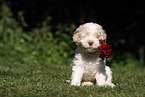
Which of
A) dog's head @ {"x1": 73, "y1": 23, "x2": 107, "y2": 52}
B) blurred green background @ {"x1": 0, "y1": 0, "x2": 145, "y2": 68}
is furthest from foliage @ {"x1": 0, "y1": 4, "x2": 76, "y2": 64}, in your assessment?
dog's head @ {"x1": 73, "y1": 23, "x2": 107, "y2": 52}

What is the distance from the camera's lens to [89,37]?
4.27 metres

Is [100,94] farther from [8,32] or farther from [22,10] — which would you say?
[22,10]

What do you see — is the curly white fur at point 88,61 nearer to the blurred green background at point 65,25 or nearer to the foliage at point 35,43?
the foliage at point 35,43

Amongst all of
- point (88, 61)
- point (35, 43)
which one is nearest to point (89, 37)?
point (88, 61)

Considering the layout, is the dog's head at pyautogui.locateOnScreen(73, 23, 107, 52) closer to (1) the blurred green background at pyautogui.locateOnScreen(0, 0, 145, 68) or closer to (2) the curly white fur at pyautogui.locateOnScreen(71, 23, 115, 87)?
(2) the curly white fur at pyautogui.locateOnScreen(71, 23, 115, 87)

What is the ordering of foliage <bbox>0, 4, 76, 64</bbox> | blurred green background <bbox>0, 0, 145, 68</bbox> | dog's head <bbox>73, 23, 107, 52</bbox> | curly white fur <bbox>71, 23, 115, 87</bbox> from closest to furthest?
dog's head <bbox>73, 23, 107, 52</bbox> < curly white fur <bbox>71, 23, 115, 87</bbox> < foliage <bbox>0, 4, 76, 64</bbox> < blurred green background <bbox>0, 0, 145, 68</bbox>

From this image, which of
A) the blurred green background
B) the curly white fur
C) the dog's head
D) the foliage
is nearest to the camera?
the dog's head

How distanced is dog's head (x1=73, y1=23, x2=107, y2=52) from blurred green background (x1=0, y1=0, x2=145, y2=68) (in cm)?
489

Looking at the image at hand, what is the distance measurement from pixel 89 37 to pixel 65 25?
19.2ft

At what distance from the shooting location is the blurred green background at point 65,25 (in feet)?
31.4

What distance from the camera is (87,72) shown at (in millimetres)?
4453

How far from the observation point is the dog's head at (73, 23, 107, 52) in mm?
4219

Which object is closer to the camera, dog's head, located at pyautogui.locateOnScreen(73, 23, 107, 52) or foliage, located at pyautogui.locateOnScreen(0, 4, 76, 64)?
dog's head, located at pyautogui.locateOnScreen(73, 23, 107, 52)

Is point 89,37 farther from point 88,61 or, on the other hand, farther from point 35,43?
point 35,43
